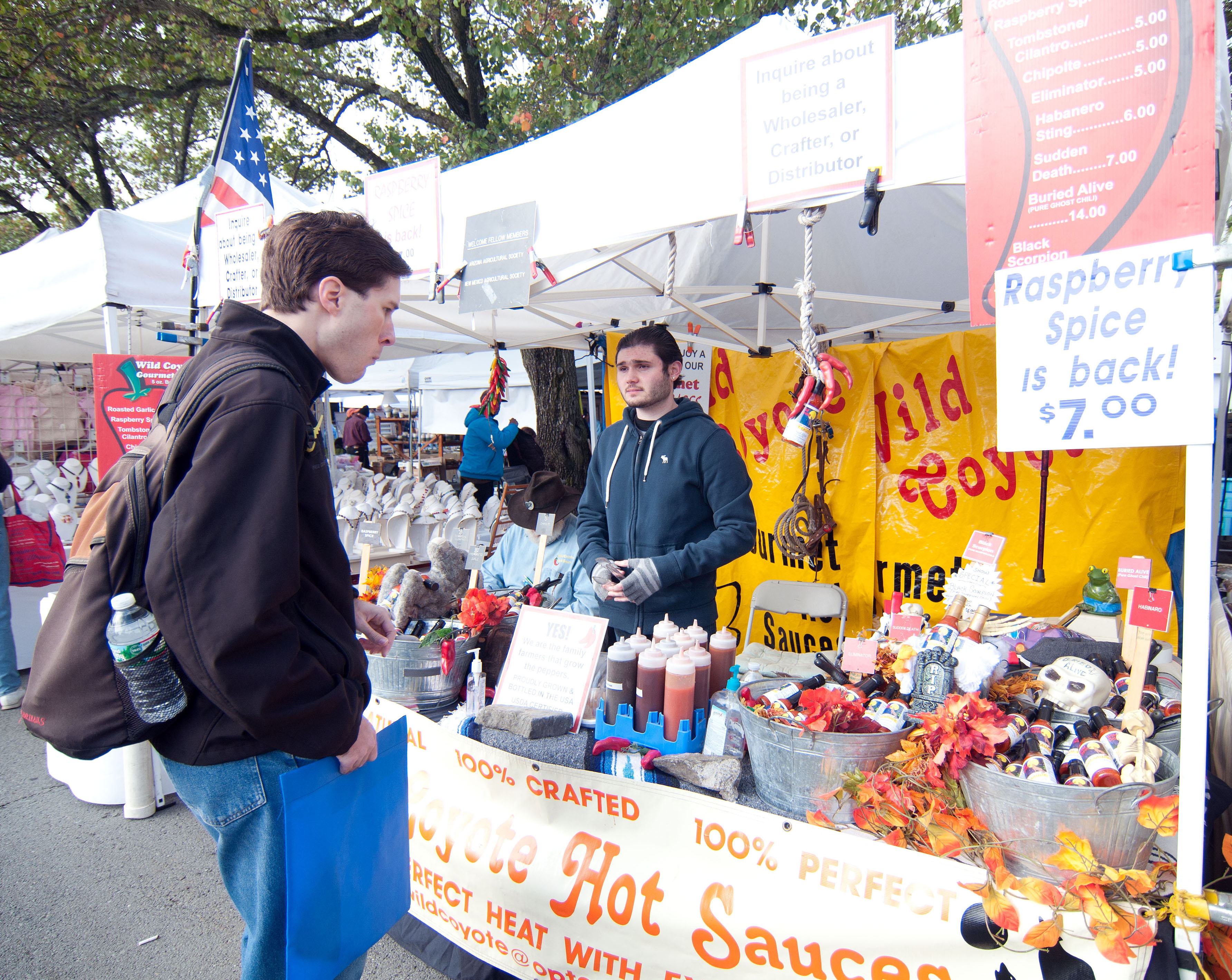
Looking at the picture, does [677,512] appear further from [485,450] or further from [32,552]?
[485,450]

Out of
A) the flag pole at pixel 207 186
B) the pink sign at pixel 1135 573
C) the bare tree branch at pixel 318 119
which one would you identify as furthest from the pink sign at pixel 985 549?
the bare tree branch at pixel 318 119

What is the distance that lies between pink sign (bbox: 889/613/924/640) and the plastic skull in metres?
0.35

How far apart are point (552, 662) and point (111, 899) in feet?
6.74

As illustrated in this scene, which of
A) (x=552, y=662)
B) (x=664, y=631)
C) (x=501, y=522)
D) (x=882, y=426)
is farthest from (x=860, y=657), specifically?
(x=501, y=522)

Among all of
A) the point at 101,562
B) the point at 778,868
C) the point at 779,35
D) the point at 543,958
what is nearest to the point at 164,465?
the point at 101,562

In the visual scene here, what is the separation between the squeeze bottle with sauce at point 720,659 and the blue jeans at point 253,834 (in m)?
1.11

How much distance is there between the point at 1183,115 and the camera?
4.12 ft

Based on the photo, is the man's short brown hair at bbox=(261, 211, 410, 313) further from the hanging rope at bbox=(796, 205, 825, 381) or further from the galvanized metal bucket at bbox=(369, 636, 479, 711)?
the galvanized metal bucket at bbox=(369, 636, 479, 711)

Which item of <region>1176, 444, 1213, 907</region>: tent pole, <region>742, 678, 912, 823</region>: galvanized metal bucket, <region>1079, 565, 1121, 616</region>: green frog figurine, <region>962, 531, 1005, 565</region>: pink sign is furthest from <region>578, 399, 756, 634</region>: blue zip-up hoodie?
<region>1079, 565, 1121, 616</region>: green frog figurine

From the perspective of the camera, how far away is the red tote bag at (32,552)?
185 inches

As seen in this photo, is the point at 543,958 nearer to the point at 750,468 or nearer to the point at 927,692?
the point at 927,692

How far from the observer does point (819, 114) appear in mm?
1716

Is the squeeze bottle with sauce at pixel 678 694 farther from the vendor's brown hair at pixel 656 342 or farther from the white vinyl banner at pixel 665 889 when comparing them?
the vendor's brown hair at pixel 656 342

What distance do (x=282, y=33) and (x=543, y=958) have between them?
10.2 metres
